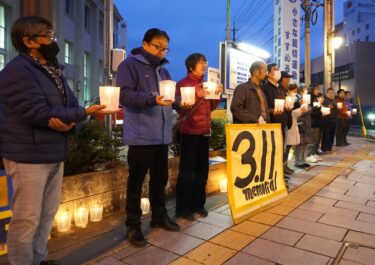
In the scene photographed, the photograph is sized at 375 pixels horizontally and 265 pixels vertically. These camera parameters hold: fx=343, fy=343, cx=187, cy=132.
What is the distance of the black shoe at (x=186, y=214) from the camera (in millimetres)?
4221

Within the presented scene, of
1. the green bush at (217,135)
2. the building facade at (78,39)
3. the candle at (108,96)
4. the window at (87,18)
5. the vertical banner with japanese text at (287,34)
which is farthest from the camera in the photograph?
the window at (87,18)

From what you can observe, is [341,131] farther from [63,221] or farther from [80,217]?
[63,221]

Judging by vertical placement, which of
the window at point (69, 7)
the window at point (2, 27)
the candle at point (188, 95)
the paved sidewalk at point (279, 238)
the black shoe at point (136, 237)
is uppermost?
the window at point (69, 7)

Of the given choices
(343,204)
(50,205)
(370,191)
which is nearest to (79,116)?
(50,205)

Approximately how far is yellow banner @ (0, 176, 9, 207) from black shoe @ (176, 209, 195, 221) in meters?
2.00

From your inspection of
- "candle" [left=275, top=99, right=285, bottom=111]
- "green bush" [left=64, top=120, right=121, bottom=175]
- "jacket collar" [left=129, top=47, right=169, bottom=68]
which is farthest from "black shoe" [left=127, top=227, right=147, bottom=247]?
"candle" [left=275, top=99, right=285, bottom=111]

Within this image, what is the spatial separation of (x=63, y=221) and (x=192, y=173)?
1.57 m

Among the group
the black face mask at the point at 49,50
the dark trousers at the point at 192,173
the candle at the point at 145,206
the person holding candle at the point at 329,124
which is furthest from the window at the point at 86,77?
the black face mask at the point at 49,50

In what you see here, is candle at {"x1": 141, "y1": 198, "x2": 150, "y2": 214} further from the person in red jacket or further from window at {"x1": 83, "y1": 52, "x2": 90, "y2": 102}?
window at {"x1": 83, "y1": 52, "x2": 90, "y2": 102}

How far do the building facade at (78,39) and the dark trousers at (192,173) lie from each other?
984 centimetres

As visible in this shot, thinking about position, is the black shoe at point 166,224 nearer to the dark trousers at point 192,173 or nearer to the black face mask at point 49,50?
the dark trousers at point 192,173

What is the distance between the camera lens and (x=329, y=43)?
1578cm

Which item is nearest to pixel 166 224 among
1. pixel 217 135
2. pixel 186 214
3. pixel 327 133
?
pixel 186 214

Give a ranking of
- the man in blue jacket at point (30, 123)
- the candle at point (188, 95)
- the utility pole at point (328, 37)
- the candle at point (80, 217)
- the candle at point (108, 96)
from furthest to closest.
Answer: the utility pole at point (328, 37)
the candle at point (80, 217)
the candle at point (188, 95)
the candle at point (108, 96)
the man in blue jacket at point (30, 123)
